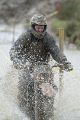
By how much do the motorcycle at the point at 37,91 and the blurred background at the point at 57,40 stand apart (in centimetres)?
30

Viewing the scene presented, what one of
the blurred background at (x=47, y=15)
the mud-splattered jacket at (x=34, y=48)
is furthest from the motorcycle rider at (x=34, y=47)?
the blurred background at (x=47, y=15)

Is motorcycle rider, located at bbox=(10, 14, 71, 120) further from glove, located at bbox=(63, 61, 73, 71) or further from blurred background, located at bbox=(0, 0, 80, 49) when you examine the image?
blurred background, located at bbox=(0, 0, 80, 49)

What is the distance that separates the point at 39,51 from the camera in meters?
7.88

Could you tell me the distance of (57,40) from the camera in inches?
878

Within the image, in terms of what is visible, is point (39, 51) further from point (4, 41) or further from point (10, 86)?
point (4, 41)

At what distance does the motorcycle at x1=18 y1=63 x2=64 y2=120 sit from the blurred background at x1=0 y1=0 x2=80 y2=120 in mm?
303

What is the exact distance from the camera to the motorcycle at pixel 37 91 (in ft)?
23.5

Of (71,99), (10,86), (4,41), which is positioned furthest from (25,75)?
(4,41)

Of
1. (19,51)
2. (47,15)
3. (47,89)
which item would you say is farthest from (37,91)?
(47,15)

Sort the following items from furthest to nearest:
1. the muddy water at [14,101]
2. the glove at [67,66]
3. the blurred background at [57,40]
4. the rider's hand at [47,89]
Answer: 1. the blurred background at [57,40]
2. the muddy water at [14,101]
3. the glove at [67,66]
4. the rider's hand at [47,89]

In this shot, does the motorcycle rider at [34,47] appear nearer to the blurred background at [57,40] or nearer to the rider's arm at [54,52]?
the rider's arm at [54,52]

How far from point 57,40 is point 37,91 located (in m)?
15.1

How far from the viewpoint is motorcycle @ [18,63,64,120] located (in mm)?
7176

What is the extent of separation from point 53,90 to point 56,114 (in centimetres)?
102
